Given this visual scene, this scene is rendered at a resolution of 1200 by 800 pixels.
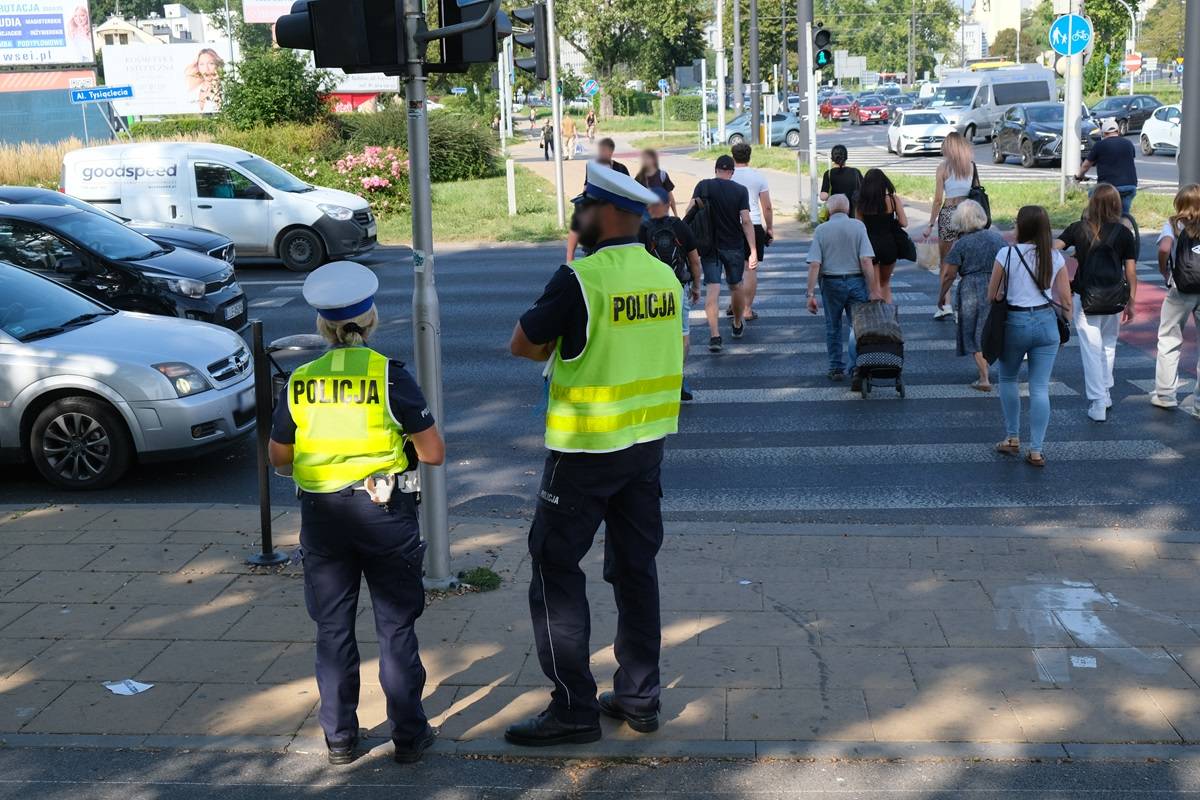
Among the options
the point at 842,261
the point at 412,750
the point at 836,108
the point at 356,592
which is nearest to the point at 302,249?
the point at 842,261

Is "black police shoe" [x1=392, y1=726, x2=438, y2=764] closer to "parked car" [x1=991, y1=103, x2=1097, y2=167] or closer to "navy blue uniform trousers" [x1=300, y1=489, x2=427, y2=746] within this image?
"navy blue uniform trousers" [x1=300, y1=489, x2=427, y2=746]

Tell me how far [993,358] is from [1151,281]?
28.2ft

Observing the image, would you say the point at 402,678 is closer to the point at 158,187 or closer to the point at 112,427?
the point at 112,427

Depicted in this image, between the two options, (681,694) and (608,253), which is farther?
(681,694)

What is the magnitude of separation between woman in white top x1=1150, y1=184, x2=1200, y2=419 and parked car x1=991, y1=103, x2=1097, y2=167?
23.0 meters

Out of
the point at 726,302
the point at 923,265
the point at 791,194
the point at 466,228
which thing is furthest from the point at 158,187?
the point at 791,194

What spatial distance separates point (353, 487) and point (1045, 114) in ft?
110

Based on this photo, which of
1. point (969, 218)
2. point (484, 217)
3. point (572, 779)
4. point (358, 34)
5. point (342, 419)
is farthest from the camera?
point (484, 217)

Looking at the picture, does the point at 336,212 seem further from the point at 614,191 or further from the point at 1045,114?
the point at 1045,114

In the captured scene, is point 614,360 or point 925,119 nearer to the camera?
point 614,360

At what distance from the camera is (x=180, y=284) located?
13.1m

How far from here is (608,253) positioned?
445 cm

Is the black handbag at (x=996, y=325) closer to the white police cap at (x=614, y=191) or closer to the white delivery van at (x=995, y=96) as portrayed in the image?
the white police cap at (x=614, y=191)

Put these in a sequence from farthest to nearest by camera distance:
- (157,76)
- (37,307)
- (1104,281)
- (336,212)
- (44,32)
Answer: (44,32), (157,76), (336,212), (1104,281), (37,307)
